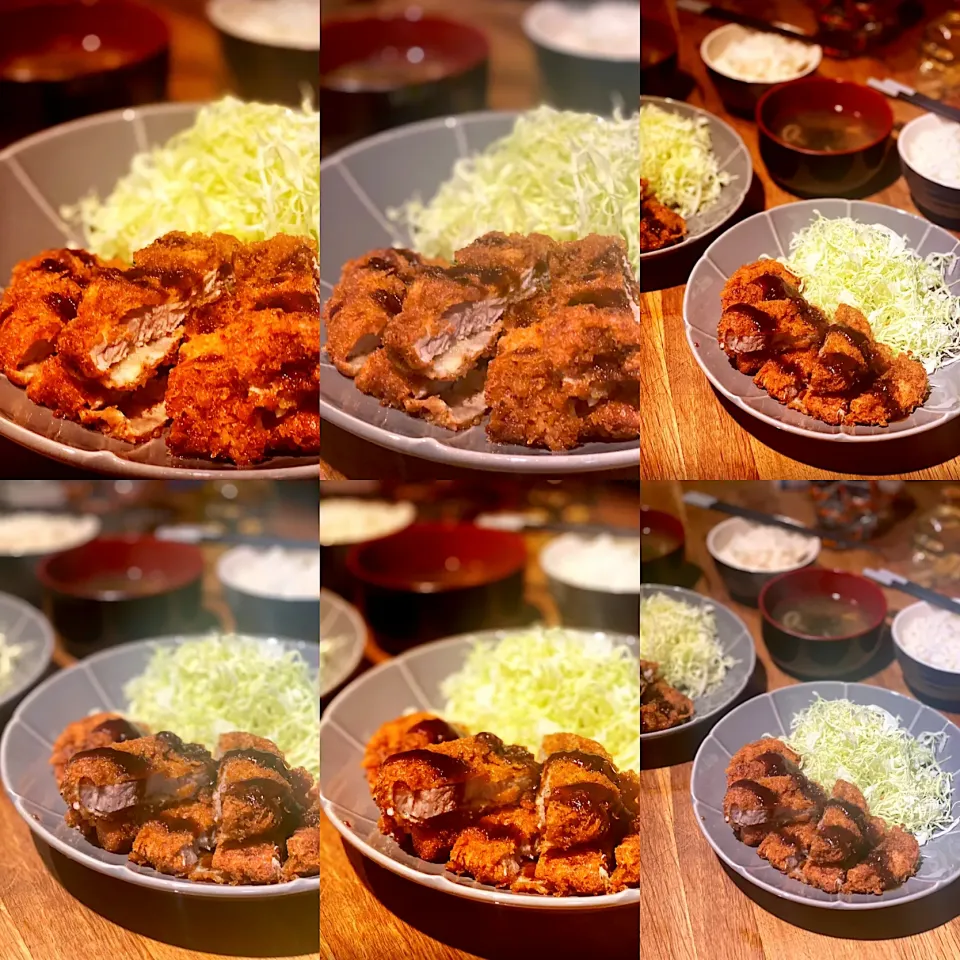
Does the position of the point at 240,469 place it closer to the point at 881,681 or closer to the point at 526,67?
the point at 526,67

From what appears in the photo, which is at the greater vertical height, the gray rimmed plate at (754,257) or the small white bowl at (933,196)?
the small white bowl at (933,196)

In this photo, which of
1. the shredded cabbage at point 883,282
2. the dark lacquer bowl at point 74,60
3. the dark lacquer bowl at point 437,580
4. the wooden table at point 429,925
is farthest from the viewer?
the dark lacquer bowl at point 437,580

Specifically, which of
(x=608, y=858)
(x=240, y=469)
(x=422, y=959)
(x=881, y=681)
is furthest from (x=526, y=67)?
(x=422, y=959)

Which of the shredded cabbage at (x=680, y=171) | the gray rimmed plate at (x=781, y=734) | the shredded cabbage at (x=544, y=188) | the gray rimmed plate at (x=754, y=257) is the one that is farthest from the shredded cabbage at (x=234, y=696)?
the shredded cabbage at (x=680, y=171)

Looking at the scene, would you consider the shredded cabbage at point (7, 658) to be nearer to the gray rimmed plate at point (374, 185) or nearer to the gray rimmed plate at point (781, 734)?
the gray rimmed plate at point (374, 185)

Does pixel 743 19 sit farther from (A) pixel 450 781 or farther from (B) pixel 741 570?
(A) pixel 450 781

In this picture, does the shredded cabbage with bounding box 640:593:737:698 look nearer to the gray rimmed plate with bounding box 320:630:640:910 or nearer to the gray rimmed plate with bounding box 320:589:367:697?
the gray rimmed plate with bounding box 320:630:640:910

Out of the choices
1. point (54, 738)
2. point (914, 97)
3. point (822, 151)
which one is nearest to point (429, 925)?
point (54, 738)
